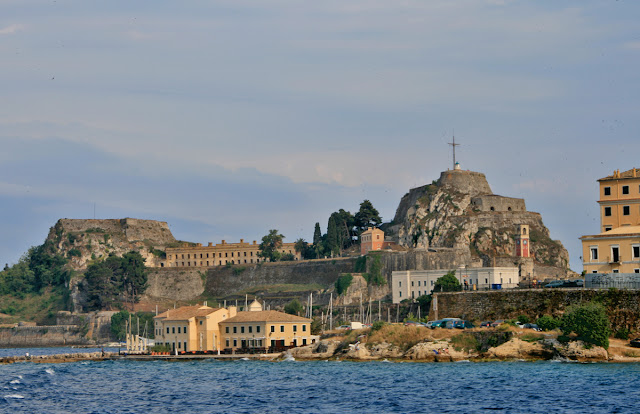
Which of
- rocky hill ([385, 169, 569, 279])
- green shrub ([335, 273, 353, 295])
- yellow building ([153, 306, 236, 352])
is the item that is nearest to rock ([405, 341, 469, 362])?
yellow building ([153, 306, 236, 352])

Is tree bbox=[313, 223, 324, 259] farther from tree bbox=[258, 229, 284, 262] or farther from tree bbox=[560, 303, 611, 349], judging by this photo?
tree bbox=[560, 303, 611, 349]

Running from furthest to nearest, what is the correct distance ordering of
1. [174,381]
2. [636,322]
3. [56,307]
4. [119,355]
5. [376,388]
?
[56,307], [119,355], [636,322], [174,381], [376,388]

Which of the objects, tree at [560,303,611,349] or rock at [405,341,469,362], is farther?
rock at [405,341,469,362]

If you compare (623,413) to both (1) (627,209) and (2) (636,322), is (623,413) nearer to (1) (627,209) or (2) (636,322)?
(2) (636,322)

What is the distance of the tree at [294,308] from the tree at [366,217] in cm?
2513

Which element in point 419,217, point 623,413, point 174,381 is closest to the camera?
point 623,413

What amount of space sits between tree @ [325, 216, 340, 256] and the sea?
6818 centimetres

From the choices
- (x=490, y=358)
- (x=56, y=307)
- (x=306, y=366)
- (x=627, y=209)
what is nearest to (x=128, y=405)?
(x=306, y=366)

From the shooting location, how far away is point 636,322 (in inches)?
2689

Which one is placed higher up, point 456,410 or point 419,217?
point 419,217

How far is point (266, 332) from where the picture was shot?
82.9 m

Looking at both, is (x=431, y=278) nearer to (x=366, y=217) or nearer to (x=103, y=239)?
(x=366, y=217)

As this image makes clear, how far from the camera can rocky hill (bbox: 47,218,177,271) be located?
542 ft

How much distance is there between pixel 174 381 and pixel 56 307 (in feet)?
319
